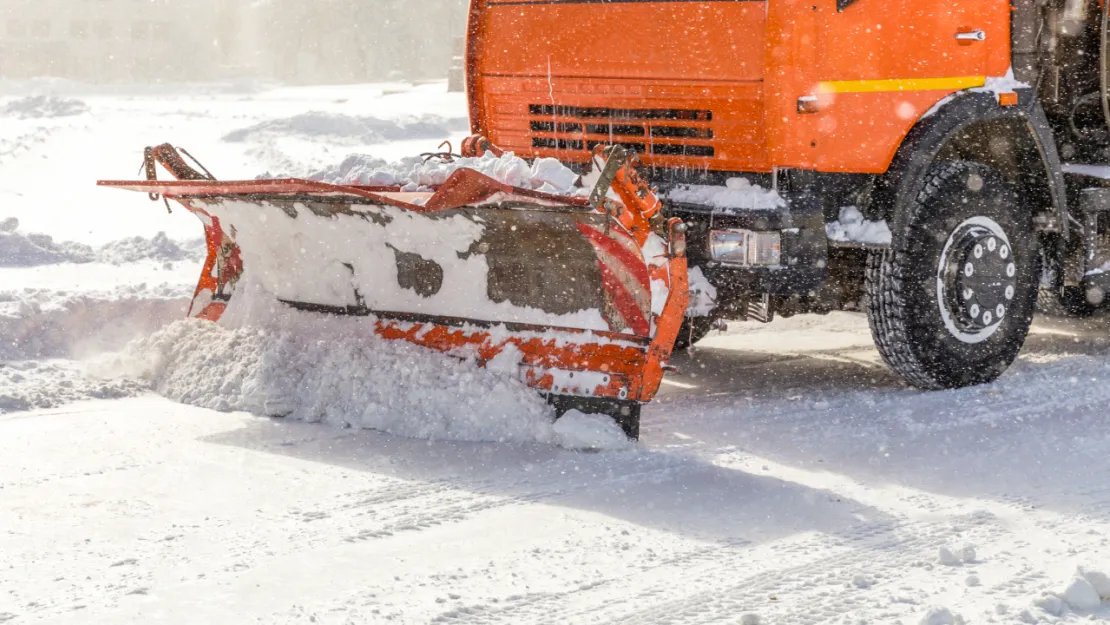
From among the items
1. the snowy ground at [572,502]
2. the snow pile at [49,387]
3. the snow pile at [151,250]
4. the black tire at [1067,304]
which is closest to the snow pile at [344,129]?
the snow pile at [151,250]

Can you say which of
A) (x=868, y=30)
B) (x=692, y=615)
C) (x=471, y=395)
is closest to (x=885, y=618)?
(x=692, y=615)

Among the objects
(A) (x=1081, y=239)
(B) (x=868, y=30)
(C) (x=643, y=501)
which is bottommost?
(C) (x=643, y=501)

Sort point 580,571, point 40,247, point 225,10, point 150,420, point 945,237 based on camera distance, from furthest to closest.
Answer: point 225,10
point 40,247
point 945,237
point 150,420
point 580,571

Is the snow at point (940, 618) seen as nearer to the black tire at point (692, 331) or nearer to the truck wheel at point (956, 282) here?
the truck wheel at point (956, 282)

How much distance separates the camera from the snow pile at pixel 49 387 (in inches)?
207

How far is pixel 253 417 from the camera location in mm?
5008

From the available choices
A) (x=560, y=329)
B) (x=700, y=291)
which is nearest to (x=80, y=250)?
(x=560, y=329)

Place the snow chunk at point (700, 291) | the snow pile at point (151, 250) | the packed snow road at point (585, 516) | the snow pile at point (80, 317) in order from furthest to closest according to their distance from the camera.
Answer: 1. the snow pile at point (151, 250)
2. the snow pile at point (80, 317)
3. the snow chunk at point (700, 291)
4. the packed snow road at point (585, 516)

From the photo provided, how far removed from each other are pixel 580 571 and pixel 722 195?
203cm

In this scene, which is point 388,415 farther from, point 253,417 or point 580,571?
point 580,571

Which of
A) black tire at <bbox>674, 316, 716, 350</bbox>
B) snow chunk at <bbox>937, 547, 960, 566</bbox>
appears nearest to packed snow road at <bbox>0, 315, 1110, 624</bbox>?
snow chunk at <bbox>937, 547, 960, 566</bbox>

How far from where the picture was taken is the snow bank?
315 inches

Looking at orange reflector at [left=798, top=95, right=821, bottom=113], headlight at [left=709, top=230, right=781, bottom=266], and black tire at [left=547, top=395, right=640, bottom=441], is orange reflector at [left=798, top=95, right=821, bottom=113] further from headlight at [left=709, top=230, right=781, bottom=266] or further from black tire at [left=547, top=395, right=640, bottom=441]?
black tire at [left=547, top=395, right=640, bottom=441]

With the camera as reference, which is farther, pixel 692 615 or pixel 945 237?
pixel 945 237
